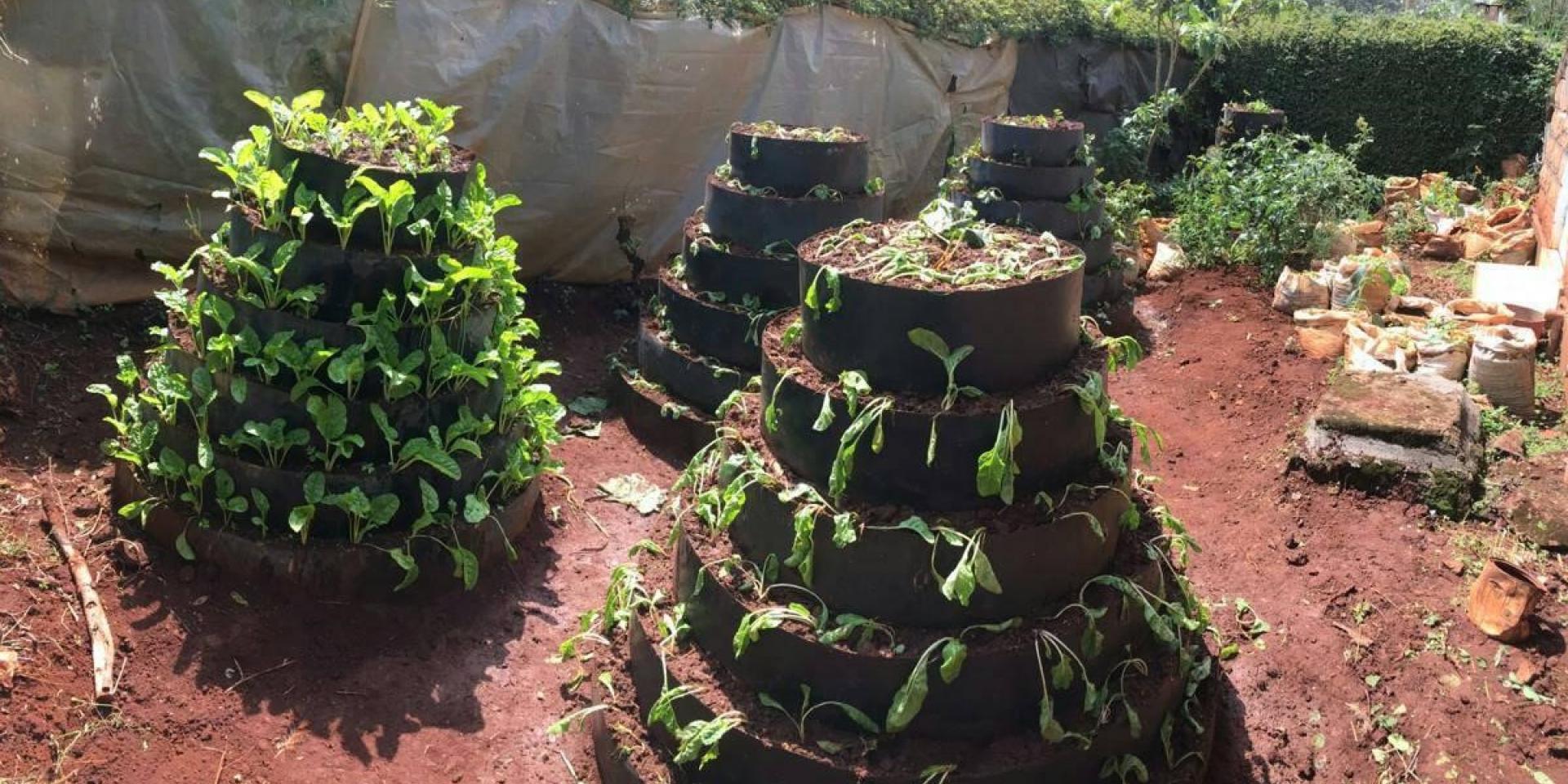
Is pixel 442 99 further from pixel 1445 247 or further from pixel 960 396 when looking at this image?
pixel 1445 247

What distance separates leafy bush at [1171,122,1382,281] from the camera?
365 inches

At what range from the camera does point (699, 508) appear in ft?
12.0

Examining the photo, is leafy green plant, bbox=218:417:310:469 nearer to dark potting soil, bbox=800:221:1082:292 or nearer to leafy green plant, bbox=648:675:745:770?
leafy green plant, bbox=648:675:745:770


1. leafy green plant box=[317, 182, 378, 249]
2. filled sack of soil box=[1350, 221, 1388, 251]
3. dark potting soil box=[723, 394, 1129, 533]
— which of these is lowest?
filled sack of soil box=[1350, 221, 1388, 251]

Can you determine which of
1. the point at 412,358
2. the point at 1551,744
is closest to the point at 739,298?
the point at 412,358

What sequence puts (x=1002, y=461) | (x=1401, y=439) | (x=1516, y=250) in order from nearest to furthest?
(x=1002, y=461)
(x=1401, y=439)
(x=1516, y=250)

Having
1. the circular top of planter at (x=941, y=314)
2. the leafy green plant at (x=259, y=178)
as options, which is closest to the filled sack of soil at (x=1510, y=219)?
the circular top of planter at (x=941, y=314)

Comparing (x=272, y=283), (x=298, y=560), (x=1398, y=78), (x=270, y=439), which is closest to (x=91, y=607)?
(x=298, y=560)

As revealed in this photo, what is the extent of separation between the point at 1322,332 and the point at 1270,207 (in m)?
2.06

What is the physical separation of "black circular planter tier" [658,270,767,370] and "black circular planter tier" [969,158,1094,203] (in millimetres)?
3210

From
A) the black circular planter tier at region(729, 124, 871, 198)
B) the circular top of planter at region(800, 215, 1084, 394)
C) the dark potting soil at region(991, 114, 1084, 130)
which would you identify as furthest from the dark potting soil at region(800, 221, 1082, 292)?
the dark potting soil at region(991, 114, 1084, 130)

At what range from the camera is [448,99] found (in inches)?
297

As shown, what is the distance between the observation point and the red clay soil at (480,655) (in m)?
3.90

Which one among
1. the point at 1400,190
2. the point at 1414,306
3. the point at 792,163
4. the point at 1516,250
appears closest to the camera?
the point at 792,163
